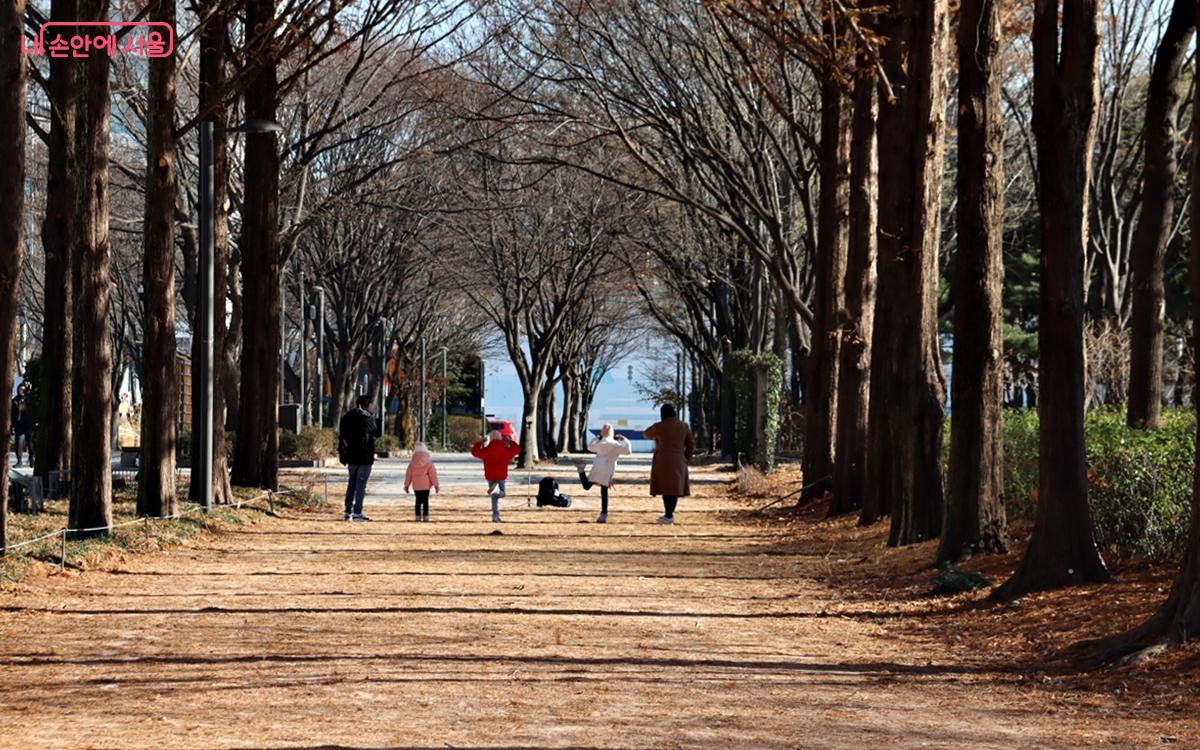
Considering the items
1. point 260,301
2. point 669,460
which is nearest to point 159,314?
Answer: point 260,301

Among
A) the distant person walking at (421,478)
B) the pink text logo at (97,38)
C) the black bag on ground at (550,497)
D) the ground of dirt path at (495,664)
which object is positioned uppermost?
the pink text logo at (97,38)

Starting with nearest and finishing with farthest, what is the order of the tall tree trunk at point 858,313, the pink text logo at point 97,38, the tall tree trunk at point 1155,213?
the pink text logo at point 97,38, the tall tree trunk at point 1155,213, the tall tree trunk at point 858,313

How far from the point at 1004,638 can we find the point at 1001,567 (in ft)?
11.7

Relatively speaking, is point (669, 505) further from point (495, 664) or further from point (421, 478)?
point (495, 664)

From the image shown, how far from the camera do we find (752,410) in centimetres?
3991

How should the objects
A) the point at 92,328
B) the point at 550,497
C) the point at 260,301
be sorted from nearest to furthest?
1. the point at 92,328
2. the point at 260,301
3. the point at 550,497

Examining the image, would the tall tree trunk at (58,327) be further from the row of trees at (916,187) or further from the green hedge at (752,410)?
the green hedge at (752,410)

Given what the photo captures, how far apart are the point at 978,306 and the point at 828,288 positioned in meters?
10.7

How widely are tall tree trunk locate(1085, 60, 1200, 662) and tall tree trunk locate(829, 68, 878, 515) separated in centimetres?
1273

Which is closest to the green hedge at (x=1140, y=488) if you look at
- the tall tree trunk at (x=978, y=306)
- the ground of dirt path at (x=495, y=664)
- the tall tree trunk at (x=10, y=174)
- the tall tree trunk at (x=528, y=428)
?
the tall tree trunk at (x=978, y=306)

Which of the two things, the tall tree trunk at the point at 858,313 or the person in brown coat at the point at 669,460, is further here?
the person in brown coat at the point at 669,460

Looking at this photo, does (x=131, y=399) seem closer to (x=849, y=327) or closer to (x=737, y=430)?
(x=737, y=430)

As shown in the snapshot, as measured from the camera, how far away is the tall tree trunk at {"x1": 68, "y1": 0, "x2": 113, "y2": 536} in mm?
18438

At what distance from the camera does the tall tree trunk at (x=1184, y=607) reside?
1041 centimetres
